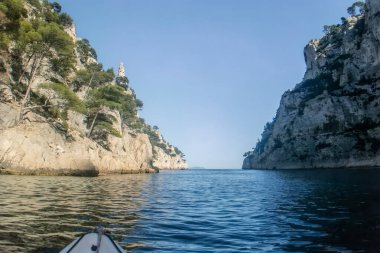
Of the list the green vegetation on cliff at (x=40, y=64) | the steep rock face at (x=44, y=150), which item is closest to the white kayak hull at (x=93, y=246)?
the steep rock face at (x=44, y=150)

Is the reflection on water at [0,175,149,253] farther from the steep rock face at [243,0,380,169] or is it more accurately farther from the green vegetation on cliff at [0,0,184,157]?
the steep rock face at [243,0,380,169]

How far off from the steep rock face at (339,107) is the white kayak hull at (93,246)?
78595 millimetres

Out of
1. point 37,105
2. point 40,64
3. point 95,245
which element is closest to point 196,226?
point 95,245

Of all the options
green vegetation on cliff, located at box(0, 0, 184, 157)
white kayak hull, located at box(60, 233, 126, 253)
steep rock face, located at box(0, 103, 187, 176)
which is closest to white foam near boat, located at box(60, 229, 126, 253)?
white kayak hull, located at box(60, 233, 126, 253)

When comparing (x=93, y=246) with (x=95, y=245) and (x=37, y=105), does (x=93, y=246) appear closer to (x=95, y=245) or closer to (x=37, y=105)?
(x=95, y=245)

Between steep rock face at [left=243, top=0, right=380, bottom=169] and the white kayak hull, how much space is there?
258 ft

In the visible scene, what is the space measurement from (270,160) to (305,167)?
73.3ft

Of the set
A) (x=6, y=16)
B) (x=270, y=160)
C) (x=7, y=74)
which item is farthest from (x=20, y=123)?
(x=270, y=160)

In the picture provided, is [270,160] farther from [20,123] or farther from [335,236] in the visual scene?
[335,236]

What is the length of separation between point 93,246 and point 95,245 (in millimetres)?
65

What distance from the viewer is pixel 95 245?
5664mm

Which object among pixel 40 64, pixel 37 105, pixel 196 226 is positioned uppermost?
pixel 40 64

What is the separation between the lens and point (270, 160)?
4424 inches

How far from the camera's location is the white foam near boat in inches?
221
